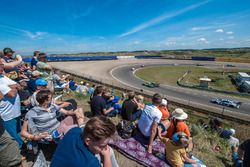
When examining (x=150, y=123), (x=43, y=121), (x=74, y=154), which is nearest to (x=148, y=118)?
(x=150, y=123)

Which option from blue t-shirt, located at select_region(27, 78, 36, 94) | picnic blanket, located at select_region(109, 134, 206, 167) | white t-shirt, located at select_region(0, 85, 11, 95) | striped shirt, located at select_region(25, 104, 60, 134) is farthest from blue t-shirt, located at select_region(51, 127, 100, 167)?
blue t-shirt, located at select_region(27, 78, 36, 94)

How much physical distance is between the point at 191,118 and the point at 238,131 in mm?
3953

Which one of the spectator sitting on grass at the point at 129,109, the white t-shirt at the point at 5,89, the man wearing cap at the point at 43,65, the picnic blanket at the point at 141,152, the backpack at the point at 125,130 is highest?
the man wearing cap at the point at 43,65

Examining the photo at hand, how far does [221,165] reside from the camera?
470 centimetres

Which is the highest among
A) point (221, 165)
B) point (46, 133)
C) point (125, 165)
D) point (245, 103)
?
point (46, 133)

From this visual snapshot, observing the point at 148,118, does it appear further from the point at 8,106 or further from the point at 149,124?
the point at 8,106

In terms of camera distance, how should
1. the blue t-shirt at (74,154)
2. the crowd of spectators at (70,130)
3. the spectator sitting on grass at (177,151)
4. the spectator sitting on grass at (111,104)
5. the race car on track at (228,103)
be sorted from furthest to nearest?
the race car on track at (228,103), the spectator sitting on grass at (111,104), the spectator sitting on grass at (177,151), the crowd of spectators at (70,130), the blue t-shirt at (74,154)

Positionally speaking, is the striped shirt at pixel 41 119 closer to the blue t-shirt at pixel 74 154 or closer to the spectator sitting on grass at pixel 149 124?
the blue t-shirt at pixel 74 154

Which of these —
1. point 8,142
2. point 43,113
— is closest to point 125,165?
point 43,113

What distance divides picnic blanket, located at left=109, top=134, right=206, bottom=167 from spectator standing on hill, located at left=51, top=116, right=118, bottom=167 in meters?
2.56

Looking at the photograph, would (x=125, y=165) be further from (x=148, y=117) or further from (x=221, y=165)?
(x=221, y=165)

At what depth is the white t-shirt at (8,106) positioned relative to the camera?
341 cm

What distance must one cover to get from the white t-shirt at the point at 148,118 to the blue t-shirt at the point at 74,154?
2.64m

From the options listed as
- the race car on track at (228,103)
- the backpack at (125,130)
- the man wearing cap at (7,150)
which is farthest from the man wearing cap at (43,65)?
the race car on track at (228,103)
